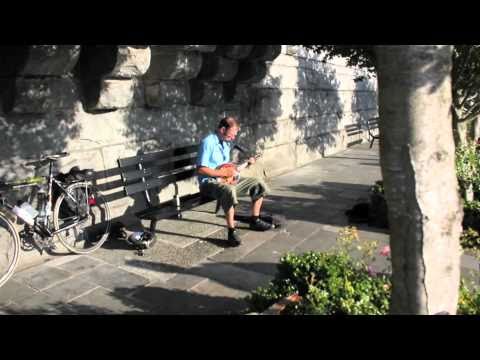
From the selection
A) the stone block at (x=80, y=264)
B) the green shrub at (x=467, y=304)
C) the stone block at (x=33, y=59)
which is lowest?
the stone block at (x=80, y=264)

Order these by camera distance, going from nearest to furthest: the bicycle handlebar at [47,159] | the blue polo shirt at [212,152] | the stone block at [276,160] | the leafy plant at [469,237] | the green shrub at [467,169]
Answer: the leafy plant at [469,237]
the bicycle handlebar at [47,159]
the blue polo shirt at [212,152]
the green shrub at [467,169]
the stone block at [276,160]

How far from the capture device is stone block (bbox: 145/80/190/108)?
6211 mm

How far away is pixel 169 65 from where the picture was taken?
6176 mm

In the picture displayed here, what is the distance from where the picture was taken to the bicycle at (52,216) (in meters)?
4.27

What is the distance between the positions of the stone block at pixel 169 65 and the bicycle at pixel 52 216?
1796 mm

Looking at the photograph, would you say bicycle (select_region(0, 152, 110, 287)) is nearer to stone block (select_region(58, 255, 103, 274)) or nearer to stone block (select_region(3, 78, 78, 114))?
stone block (select_region(58, 255, 103, 274))

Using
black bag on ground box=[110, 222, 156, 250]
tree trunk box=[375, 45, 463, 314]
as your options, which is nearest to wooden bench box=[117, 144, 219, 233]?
black bag on ground box=[110, 222, 156, 250]

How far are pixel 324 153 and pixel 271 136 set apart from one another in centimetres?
329

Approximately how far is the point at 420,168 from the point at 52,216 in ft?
13.1

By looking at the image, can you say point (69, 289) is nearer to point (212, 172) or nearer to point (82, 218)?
point (82, 218)

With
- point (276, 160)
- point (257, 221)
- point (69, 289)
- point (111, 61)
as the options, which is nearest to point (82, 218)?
point (69, 289)

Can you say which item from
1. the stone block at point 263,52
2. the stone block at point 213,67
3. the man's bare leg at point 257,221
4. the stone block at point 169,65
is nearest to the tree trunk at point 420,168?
the man's bare leg at point 257,221

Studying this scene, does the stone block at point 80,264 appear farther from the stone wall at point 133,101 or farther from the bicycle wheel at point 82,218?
the stone wall at point 133,101

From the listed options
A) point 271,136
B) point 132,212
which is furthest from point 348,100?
point 132,212
